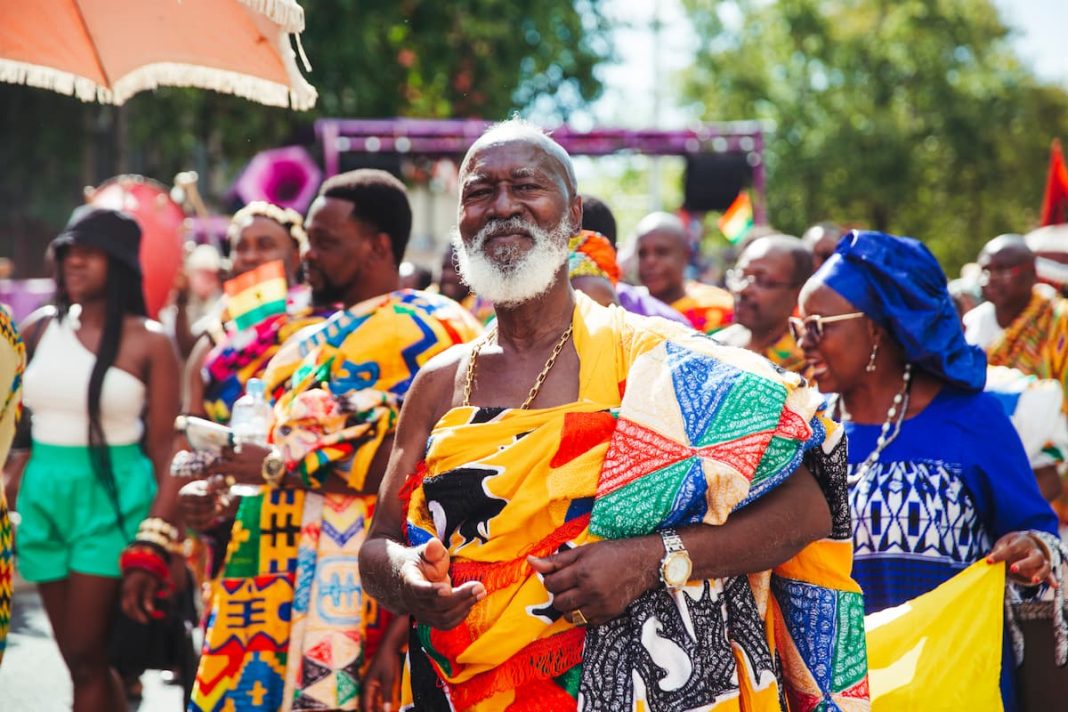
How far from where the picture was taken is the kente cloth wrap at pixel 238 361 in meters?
4.86

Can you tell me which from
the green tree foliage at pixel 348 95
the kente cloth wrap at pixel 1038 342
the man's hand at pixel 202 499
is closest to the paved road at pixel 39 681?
the man's hand at pixel 202 499

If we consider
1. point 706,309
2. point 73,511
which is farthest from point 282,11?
point 706,309

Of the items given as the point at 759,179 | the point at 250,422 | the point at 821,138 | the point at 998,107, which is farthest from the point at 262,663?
the point at 998,107

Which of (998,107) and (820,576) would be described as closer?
(820,576)

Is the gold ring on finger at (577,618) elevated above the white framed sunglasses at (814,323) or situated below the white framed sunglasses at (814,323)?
below

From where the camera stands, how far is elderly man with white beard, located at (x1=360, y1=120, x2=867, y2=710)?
8.27 ft

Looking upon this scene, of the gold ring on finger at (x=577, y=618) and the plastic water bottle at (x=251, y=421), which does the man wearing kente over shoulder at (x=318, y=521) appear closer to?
the plastic water bottle at (x=251, y=421)

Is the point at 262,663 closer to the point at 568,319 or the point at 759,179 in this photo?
the point at 568,319

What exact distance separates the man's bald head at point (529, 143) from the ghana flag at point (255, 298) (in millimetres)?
2115

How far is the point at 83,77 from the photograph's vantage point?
3.93m

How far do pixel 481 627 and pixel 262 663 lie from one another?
171cm

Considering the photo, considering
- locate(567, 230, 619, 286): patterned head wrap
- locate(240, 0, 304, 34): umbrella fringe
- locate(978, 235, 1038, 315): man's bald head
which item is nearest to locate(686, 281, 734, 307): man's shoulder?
locate(978, 235, 1038, 315): man's bald head

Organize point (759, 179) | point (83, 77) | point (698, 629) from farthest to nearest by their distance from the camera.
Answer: point (759, 179) < point (83, 77) < point (698, 629)

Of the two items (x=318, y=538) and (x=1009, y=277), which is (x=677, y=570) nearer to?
(x=318, y=538)
